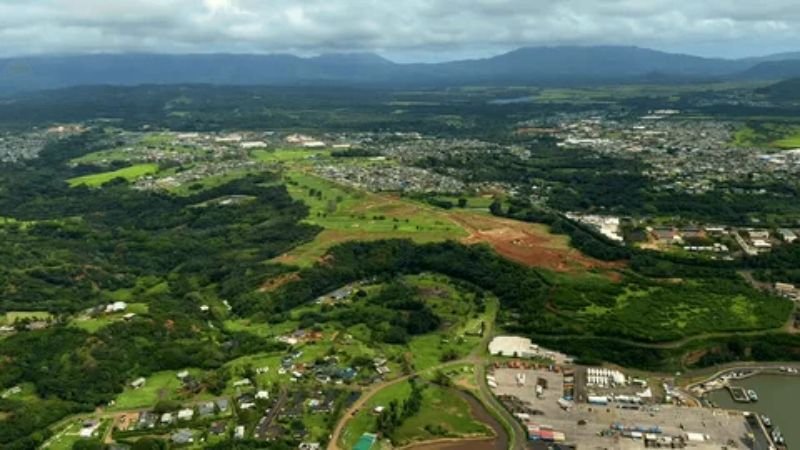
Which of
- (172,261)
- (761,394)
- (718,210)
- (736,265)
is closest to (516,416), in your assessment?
(761,394)

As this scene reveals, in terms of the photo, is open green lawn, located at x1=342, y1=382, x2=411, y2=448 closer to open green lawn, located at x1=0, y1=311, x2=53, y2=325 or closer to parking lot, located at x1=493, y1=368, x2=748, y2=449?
parking lot, located at x1=493, y1=368, x2=748, y2=449

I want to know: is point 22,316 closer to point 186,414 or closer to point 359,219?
point 186,414

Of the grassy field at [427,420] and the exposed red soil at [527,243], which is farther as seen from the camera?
the exposed red soil at [527,243]

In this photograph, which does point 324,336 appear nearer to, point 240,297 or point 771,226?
point 240,297

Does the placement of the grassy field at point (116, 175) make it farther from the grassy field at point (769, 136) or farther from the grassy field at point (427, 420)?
the grassy field at point (769, 136)

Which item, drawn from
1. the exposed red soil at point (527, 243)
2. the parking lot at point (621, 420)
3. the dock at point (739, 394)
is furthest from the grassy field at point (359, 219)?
the dock at point (739, 394)

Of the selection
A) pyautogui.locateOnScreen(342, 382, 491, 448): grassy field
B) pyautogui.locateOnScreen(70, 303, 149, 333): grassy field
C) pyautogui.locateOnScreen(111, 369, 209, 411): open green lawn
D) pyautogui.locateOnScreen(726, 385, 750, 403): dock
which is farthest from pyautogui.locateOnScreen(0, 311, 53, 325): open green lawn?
pyautogui.locateOnScreen(726, 385, 750, 403): dock
